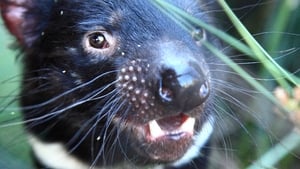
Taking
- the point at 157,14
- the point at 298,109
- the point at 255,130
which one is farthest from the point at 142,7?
the point at 255,130

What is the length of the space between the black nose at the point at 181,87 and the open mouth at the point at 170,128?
0.09 meters

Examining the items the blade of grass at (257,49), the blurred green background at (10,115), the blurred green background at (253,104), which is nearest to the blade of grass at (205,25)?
the blade of grass at (257,49)

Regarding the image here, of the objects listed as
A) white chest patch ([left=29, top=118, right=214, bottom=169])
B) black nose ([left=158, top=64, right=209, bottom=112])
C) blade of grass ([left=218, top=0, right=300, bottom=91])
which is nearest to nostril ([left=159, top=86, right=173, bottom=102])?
black nose ([left=158, top=64, right=209, bottom=112])

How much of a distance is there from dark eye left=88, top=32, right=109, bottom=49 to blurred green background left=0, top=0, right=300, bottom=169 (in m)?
0.33

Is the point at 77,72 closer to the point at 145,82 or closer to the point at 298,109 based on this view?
the point at 145,82

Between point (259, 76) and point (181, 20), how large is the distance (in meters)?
0.65

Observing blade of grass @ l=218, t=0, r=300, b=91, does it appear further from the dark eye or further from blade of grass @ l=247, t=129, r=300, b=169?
the dark eye

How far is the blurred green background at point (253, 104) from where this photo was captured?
86.6 inches

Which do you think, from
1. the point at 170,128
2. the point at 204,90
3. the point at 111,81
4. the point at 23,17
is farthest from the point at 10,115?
the point at 204,90

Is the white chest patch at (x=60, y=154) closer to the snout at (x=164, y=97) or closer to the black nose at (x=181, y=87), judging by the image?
the snout at (x=164, y=97)

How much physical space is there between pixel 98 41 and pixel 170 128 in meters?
0.30

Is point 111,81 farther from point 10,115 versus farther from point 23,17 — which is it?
point 10,115

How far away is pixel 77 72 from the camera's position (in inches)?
76.9

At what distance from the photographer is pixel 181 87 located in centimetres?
168
